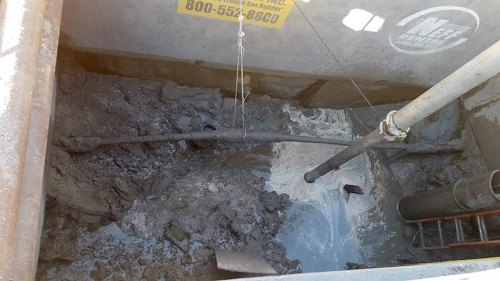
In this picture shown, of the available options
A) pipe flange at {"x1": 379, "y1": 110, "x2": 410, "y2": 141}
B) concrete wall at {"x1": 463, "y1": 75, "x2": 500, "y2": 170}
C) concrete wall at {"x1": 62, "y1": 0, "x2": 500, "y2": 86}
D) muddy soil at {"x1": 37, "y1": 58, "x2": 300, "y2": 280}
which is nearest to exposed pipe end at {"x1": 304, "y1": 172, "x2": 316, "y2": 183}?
muddy soil at {"x1": 37, "y1": 58, "x2": 300, "y2": 280}

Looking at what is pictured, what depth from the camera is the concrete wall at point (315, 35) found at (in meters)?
3.40

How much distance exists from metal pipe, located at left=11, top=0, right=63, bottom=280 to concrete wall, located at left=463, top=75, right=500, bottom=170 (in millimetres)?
4198

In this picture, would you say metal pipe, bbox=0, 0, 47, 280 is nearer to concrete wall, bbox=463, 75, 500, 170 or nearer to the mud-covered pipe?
the mud-covered pipe

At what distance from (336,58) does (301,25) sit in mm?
603

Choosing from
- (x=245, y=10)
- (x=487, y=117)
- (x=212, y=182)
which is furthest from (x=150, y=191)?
(x=487, y=117)

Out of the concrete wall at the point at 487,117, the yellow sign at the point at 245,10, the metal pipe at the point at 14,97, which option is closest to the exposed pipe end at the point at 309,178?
the yellow sign at the point at 245,10

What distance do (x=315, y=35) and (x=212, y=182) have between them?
1697mm

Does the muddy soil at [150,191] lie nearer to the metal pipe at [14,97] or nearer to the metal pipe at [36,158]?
the metal pipe at [36,158]

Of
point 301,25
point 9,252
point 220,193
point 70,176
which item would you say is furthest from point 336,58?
point 9,252

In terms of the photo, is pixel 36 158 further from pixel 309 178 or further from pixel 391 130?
pixel 309 178

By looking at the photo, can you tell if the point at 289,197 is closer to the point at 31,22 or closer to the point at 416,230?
the point at 416,230

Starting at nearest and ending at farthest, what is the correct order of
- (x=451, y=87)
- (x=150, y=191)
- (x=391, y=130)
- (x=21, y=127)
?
(x=21, y=127)
(x=451, y=87)
(x=391, y=130)
(x=150, y=191)

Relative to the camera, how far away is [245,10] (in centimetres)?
347

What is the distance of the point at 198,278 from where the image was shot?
3.66 metres
